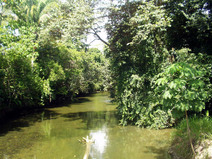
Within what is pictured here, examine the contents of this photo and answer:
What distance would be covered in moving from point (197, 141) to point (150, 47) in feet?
17.8

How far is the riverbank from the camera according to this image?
4.59 metres

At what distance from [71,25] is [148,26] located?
382 cm

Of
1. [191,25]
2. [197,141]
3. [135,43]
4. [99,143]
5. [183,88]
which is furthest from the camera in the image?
[135,43]

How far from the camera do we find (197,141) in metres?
4.90

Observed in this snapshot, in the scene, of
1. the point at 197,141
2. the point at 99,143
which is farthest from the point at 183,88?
the point at 99,143

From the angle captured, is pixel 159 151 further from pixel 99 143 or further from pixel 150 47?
pixel 150 47

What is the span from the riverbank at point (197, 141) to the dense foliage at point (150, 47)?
2338 millimetres

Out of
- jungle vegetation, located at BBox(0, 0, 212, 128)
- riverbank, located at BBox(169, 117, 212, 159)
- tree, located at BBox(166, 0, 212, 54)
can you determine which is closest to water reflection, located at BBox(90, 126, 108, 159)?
jungle vegetation, located at BBox(0, 0, 212, 128)

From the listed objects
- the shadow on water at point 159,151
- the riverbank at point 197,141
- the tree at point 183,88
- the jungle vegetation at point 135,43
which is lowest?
the shadow on water at point 159,151

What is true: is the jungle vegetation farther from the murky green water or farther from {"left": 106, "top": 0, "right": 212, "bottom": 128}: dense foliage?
the murky green water

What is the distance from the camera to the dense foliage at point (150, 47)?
8.21m

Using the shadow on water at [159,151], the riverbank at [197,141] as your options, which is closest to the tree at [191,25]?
the riverbank at [197,141]

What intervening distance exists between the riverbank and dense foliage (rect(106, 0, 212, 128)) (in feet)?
7.67

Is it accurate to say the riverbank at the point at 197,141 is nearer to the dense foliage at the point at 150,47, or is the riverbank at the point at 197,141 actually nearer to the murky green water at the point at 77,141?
the murky green water at the point at 77,141
